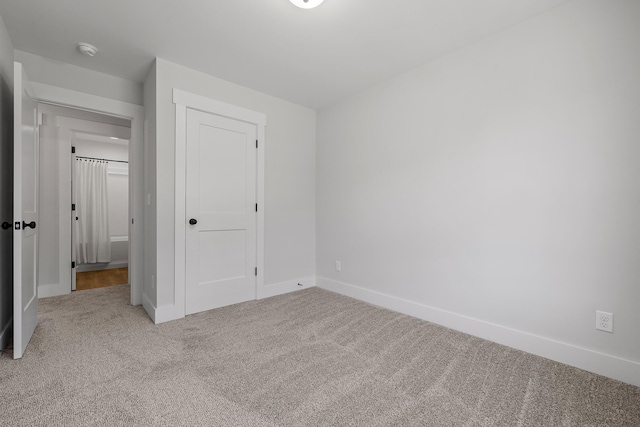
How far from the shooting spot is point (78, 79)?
2754 millimetres

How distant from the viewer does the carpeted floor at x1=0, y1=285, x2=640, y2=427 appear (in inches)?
55.7

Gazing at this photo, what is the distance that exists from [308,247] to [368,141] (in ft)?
5.19

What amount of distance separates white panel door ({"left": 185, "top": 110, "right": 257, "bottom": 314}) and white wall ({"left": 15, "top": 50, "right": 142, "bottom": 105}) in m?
0.84

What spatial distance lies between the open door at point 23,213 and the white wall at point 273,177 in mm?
834

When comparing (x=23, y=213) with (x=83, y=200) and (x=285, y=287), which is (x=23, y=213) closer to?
(x=285, y=287)

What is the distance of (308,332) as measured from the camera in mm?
2406

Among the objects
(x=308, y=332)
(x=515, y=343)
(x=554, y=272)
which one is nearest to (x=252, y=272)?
(x=308, y=332)

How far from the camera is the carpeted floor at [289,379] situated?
1.42 metres

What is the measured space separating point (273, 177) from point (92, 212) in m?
3.94

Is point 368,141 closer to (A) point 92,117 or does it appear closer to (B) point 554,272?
(B) point 554,272

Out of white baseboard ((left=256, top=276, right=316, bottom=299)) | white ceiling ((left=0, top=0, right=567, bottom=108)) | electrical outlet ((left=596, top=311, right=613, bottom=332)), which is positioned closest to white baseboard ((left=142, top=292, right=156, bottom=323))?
white baseboard ((left=256, top=276, right=316, bottom=299))

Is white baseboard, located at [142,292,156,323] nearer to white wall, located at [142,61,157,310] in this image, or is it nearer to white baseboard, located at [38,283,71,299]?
white wall, located at [142,61,157,310]

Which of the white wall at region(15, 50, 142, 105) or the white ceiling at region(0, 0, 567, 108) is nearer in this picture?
the white ceiling at region(0, 0, 567, 108)

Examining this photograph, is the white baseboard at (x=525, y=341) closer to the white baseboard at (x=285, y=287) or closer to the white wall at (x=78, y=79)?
the white baseboard at (x=285, y=287)
